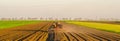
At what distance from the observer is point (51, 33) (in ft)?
80.6
